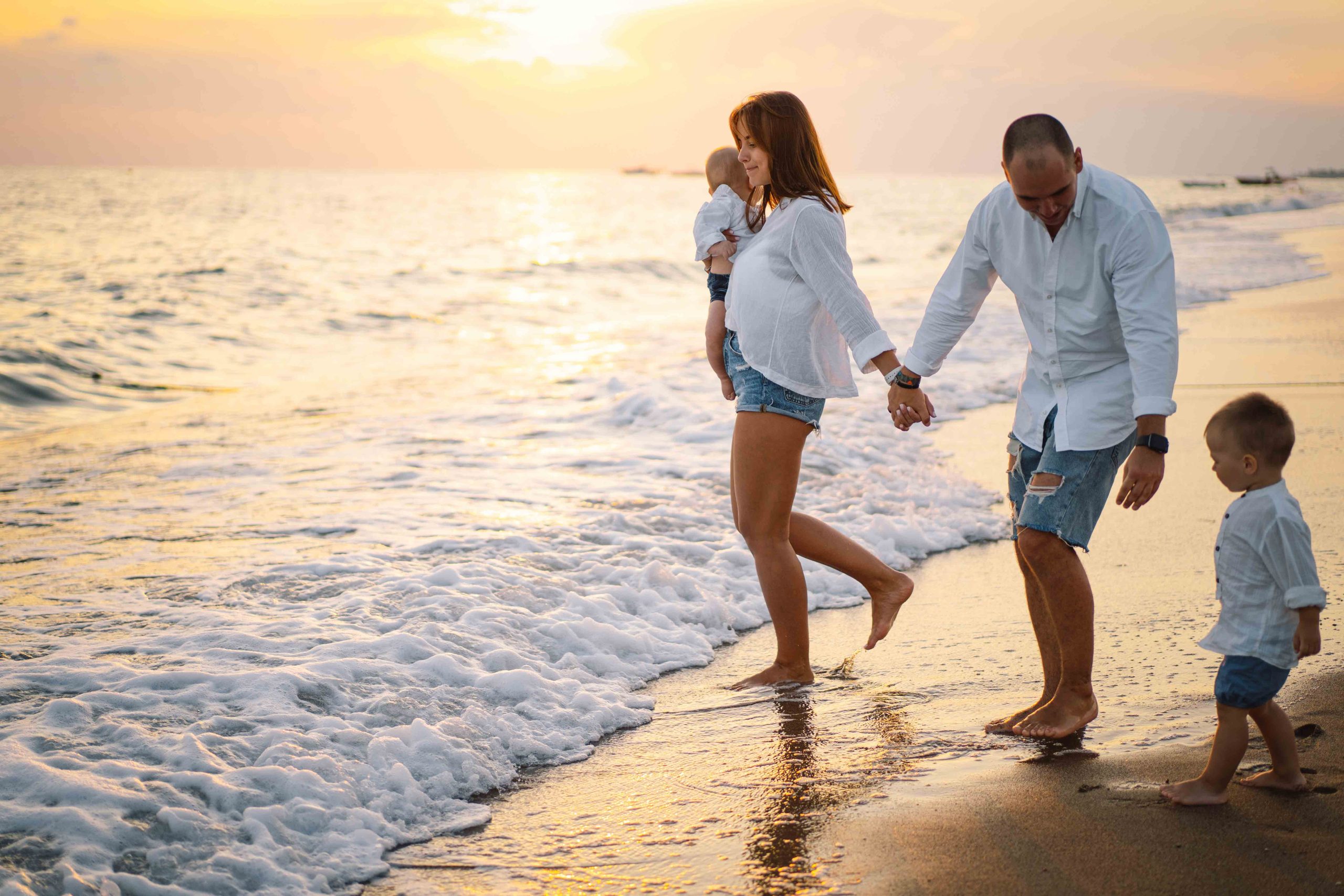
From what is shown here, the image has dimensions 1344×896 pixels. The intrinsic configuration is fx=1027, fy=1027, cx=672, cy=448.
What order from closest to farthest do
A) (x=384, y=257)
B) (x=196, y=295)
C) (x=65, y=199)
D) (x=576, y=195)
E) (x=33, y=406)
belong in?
(x=33, y=406), (x=196, y=295), (x=384, y=257), (x=65, y=199), (x=576, y=195)

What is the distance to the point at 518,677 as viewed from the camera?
12.0 feet

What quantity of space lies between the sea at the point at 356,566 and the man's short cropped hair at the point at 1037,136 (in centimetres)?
170

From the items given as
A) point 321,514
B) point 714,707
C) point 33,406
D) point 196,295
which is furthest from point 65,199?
point 714,707

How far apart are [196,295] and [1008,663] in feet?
65.8

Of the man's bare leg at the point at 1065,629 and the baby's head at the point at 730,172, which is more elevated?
the baby's head at the point at 730,172

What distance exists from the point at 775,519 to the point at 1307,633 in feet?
5.54

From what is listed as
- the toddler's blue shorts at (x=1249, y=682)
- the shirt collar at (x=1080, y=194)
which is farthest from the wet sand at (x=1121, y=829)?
the shirt collar at (x=1080, y=194)

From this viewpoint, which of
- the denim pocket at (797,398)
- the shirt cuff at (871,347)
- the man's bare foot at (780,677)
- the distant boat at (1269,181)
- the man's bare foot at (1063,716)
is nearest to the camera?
the man's bare foot at (1063,716)

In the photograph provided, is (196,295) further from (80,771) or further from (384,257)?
(80,771)

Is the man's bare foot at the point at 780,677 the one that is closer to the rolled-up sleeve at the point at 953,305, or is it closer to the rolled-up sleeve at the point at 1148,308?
the rolled-up sleeve at the point at 953,305

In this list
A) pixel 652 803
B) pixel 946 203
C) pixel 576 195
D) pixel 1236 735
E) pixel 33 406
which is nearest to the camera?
pixel 1236 735

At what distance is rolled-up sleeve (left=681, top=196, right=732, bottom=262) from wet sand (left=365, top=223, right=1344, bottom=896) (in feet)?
5.27

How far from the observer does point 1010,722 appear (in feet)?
10.2

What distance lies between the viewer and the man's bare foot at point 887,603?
3773 millimetres
